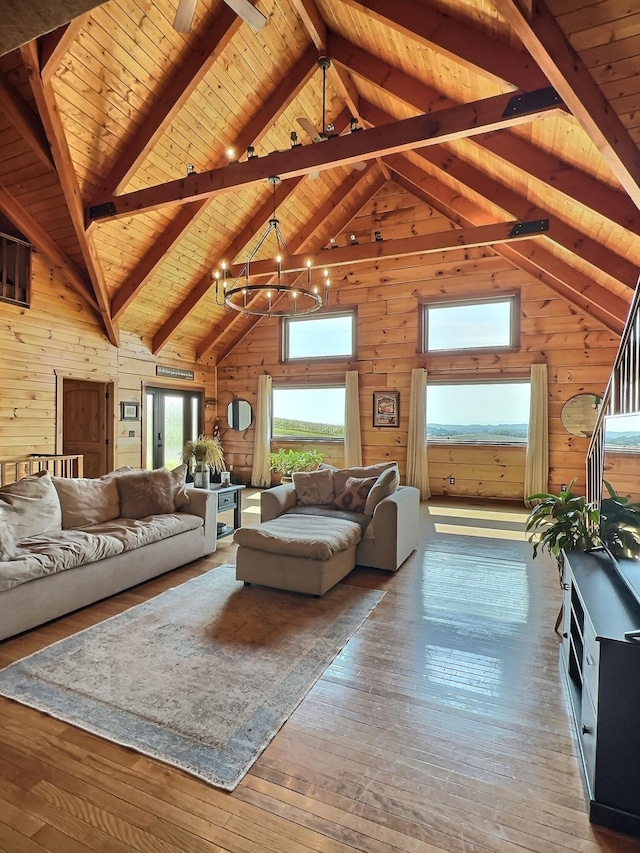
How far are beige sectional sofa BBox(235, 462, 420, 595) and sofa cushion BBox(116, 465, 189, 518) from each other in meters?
0.87

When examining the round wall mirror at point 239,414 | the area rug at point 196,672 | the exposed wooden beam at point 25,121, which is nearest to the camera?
the area rug at point 196,672

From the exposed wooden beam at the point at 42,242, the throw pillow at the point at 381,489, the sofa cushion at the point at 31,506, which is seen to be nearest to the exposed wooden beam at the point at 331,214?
the exposed wooden beam at the point at 42,242

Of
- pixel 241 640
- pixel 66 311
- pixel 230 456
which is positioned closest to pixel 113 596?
pixel 241 640

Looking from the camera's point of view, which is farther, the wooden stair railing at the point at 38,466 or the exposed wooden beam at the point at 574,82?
the wooden stair railing at the point at 38,466

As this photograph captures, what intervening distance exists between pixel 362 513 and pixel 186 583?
5.65 ft

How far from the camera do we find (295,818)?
1539 millimetres

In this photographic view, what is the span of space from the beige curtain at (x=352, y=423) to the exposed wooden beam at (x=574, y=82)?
5510 mm

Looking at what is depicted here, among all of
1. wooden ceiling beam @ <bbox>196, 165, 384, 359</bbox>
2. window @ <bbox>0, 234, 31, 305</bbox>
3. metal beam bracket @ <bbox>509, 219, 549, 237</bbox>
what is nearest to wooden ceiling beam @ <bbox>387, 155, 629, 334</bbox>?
wooden ceiling beam @ <bbox>196, 165, 384, 359</bbox>

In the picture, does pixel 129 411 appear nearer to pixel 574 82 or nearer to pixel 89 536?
pixel 89 536

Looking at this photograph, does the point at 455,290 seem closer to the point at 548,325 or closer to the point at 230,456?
the point at 548,325

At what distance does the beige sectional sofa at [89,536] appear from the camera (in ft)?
9.25

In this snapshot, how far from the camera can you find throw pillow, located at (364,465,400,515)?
416 cm

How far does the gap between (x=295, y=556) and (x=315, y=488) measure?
1.30 meters

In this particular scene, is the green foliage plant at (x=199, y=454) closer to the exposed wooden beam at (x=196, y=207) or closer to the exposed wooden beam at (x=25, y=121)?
the exposed wooden beam at (x=196, y=207)
